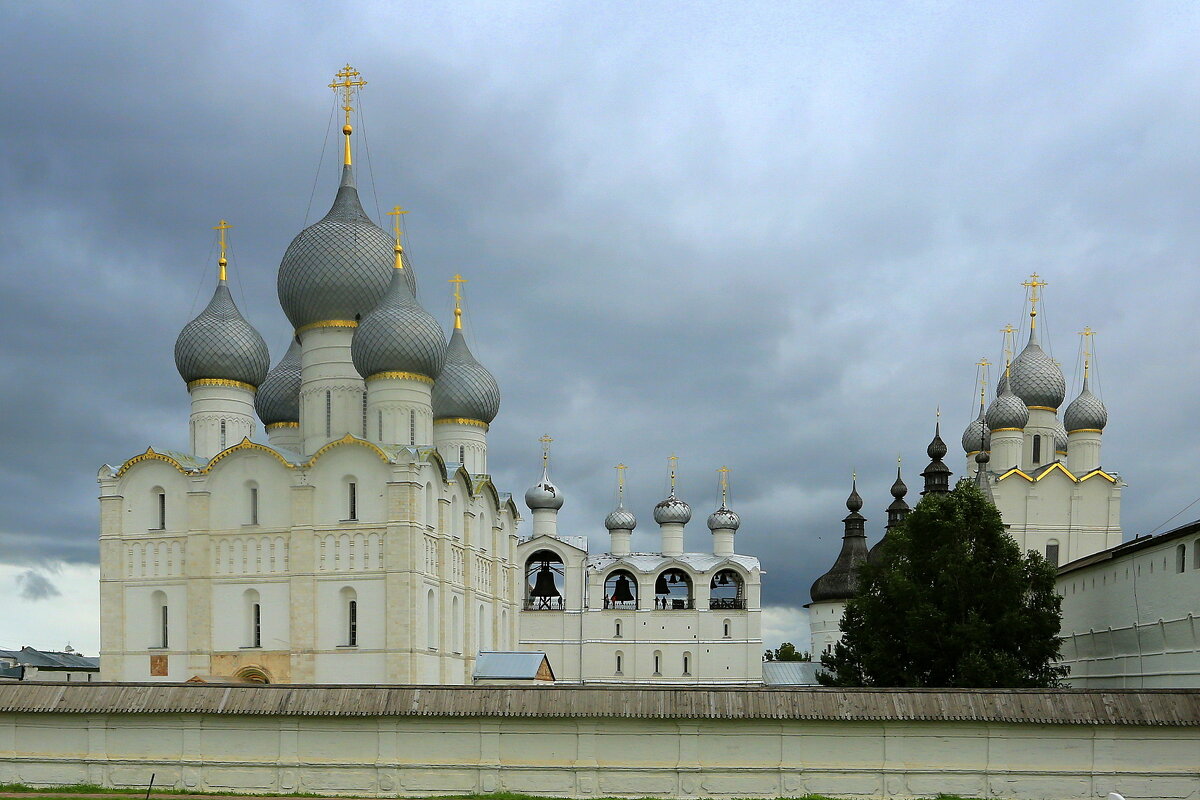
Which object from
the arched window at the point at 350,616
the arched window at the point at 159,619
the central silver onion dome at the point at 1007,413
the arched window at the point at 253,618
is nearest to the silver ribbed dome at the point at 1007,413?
the central silver onion dome at the point at 1007,413

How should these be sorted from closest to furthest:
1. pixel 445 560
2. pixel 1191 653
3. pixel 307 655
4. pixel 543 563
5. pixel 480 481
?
pixel 1191 653 < pixel 307 655 < pixel 445 560 < pixel 480 481 < pixel 543 563

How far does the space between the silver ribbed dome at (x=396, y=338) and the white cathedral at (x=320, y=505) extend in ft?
0.16

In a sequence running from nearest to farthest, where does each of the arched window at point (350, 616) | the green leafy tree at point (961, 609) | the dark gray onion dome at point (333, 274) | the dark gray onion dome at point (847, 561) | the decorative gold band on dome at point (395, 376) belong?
1. the green leafy tree at point (961, 609)
2. the arched window at point (350, 616)
3. the decorative gold band on dome at point (395, 376)
4. the dark gray onion dome at point (333, 274)
5. the dark gray onion dome at point (847, 561)

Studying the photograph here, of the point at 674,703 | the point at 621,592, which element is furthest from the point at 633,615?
the point at 674,703

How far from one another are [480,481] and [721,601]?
19003mm

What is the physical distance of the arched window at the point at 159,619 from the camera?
102 ft

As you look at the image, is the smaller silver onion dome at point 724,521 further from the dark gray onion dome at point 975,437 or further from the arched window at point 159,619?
the arched window at point 159,619

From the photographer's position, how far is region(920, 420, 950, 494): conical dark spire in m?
50.1

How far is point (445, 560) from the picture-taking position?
31719 mm

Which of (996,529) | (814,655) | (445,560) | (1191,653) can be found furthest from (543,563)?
(1191,653)

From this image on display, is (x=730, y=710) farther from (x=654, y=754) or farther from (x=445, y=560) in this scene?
(x=445, y=560)

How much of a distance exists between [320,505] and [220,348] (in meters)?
5.36

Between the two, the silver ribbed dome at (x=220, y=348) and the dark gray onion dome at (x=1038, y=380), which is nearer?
the silver ribbed dome at (x=220, y=348)

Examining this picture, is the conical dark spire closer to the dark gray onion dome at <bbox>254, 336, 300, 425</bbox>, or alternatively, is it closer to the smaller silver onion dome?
the smaller silver onion dome
